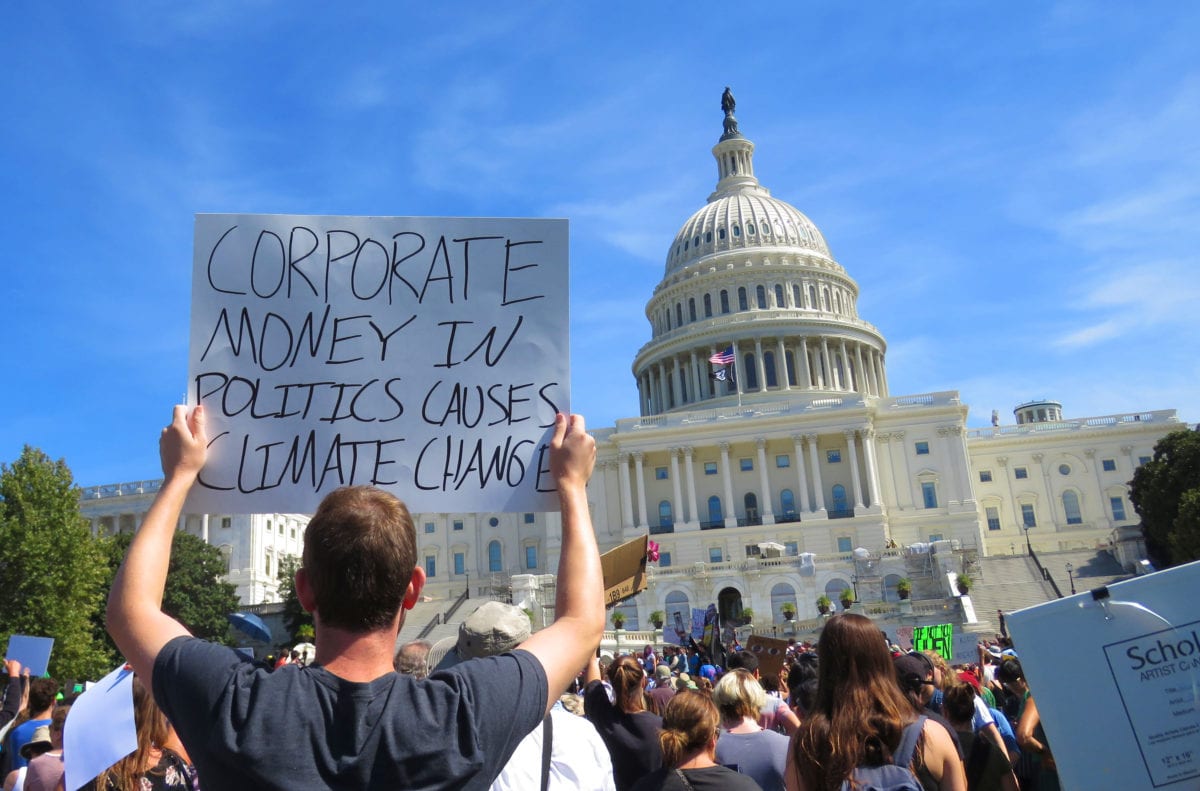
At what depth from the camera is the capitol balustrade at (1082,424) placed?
80812 mm

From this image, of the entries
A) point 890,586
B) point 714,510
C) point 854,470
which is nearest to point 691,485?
point 714,510

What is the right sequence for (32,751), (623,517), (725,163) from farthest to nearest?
(725,163) < (623,517) < (32,751)

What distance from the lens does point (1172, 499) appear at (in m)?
52.4

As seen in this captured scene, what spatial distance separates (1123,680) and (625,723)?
3.41 metres

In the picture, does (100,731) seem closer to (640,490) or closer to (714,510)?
(640,490)

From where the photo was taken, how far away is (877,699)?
14.4 ft

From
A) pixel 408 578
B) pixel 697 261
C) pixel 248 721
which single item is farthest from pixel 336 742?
pixel 697 261

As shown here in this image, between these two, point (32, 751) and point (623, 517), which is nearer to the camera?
point (32, 751)

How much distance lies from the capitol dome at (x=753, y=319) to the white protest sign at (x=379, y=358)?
2977 inches

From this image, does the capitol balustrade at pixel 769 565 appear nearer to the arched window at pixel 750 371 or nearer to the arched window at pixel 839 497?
the arched window at pixel 839 497

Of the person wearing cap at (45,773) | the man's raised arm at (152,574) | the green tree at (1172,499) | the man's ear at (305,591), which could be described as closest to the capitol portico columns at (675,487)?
the green tree at (1172,499)

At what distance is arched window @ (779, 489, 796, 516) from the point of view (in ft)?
Answer: 253

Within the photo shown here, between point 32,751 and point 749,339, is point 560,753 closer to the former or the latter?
point 32,751

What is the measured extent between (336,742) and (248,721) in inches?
8.2
